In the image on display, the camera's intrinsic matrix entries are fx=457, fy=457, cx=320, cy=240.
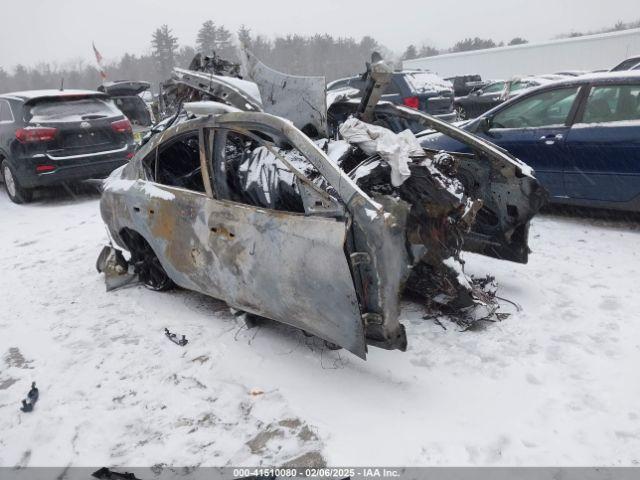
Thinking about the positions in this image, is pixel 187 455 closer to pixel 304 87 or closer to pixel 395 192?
pixel 395 192

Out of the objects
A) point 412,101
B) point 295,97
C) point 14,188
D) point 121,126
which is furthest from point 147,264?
point 412,101

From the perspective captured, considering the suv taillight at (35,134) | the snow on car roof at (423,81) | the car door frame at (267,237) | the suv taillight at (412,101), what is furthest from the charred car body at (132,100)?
the car door frame at (267,237)

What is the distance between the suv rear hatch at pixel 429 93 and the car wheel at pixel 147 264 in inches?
282

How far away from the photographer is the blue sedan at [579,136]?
4.91 m

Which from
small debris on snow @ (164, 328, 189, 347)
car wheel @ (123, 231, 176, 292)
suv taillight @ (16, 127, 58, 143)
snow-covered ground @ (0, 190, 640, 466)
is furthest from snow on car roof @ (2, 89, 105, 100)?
small debris on snow @ (164, 328, 189, 347)

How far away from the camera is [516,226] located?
4.02m

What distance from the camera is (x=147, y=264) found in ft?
14.3

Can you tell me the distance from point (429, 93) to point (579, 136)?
17.4ft

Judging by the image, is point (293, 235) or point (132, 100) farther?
point (132, 100)

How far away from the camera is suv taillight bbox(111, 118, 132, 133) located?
7.86 metres

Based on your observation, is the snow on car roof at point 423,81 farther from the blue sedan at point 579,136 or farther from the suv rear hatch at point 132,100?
the suv rear hatch at point 132,100

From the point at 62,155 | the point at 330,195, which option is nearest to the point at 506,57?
the point at 62,155

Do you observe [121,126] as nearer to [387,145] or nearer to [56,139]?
[56,139]

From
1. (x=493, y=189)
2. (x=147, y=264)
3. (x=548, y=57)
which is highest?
(x=548, y=57)
